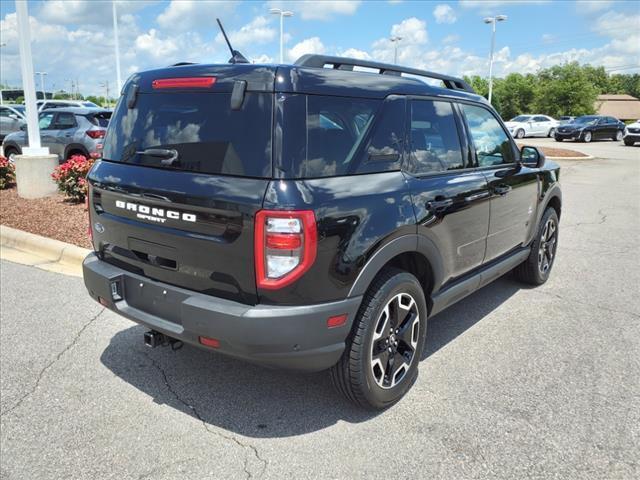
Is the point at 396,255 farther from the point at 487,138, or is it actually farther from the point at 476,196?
the point at 487,138

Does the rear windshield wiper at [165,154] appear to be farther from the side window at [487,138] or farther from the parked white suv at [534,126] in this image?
the parked white suv at [534,126]

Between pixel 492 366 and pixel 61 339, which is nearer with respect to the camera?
pixel 492 366

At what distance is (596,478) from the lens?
2.57m

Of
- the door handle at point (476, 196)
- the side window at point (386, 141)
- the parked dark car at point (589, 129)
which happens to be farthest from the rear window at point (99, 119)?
the parked dark car at point (589, 129)

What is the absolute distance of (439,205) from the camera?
11.1 feet

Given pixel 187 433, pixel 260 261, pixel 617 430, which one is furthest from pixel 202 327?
pixel 617 430

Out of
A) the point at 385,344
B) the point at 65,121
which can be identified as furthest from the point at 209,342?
the point at 65,121

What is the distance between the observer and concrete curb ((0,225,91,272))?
6070 millimetres

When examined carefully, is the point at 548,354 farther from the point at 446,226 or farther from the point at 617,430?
the point at 446,226

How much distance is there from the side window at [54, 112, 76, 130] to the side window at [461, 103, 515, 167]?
1002 centimetres

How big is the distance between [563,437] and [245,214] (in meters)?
2.10

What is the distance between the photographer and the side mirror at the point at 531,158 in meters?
4.78

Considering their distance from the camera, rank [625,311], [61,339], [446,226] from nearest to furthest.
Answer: [446,226], [61,339], [625,311]

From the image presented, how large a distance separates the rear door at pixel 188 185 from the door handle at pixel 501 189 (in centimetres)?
225
